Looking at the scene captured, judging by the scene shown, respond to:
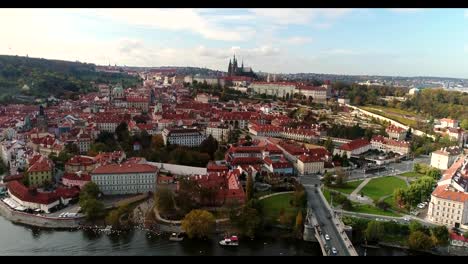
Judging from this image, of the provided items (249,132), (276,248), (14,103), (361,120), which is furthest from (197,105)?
(276,248)

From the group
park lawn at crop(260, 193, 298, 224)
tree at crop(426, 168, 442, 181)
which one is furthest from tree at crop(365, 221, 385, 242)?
tree at crop(426, 168, 442, 181)

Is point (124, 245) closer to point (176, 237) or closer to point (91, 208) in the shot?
Answer: point (176, 237)

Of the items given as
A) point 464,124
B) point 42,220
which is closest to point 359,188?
point 42,220

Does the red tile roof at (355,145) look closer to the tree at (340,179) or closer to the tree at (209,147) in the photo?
the tree at (340,179)

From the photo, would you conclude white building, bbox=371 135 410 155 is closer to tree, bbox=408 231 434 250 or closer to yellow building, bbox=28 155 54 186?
tree, bbox=408 231 434 250

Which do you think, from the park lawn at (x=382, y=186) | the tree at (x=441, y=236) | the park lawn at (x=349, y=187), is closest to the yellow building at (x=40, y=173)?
the park lawn at (x=349, y=187)
